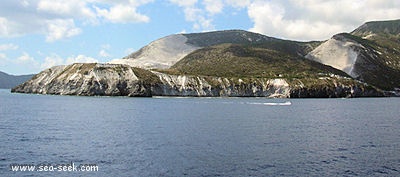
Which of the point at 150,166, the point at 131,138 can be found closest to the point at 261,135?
the point at 131,138

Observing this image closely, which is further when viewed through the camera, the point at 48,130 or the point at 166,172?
the point at 48,130

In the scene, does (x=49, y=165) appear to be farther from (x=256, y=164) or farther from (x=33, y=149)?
(x=256, y=164)

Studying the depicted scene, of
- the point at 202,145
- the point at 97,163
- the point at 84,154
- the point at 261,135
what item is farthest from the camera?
the point at 261,135

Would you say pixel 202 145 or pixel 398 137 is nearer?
pixel 202 145

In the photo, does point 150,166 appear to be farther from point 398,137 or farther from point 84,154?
point 398,137

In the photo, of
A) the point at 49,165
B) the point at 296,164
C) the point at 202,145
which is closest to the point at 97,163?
the point at 49,165

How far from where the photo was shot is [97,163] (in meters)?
46.1

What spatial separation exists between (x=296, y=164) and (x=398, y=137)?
31448mm

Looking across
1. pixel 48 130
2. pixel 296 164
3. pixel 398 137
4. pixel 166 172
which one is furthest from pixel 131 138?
pixel 398 137

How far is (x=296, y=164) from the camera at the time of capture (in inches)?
1845

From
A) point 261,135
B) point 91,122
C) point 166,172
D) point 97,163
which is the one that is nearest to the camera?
point 166,172

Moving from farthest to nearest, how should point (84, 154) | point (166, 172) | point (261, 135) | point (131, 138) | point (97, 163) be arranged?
point (261, 135), point (131, 138), point (84, 154), point (97, 163), point (166, 172)

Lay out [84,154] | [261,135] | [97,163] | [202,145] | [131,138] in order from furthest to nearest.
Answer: [261,135] < [131,138] < [202,145] < [84,154] < [97,163]

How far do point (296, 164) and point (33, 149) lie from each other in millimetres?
31809
